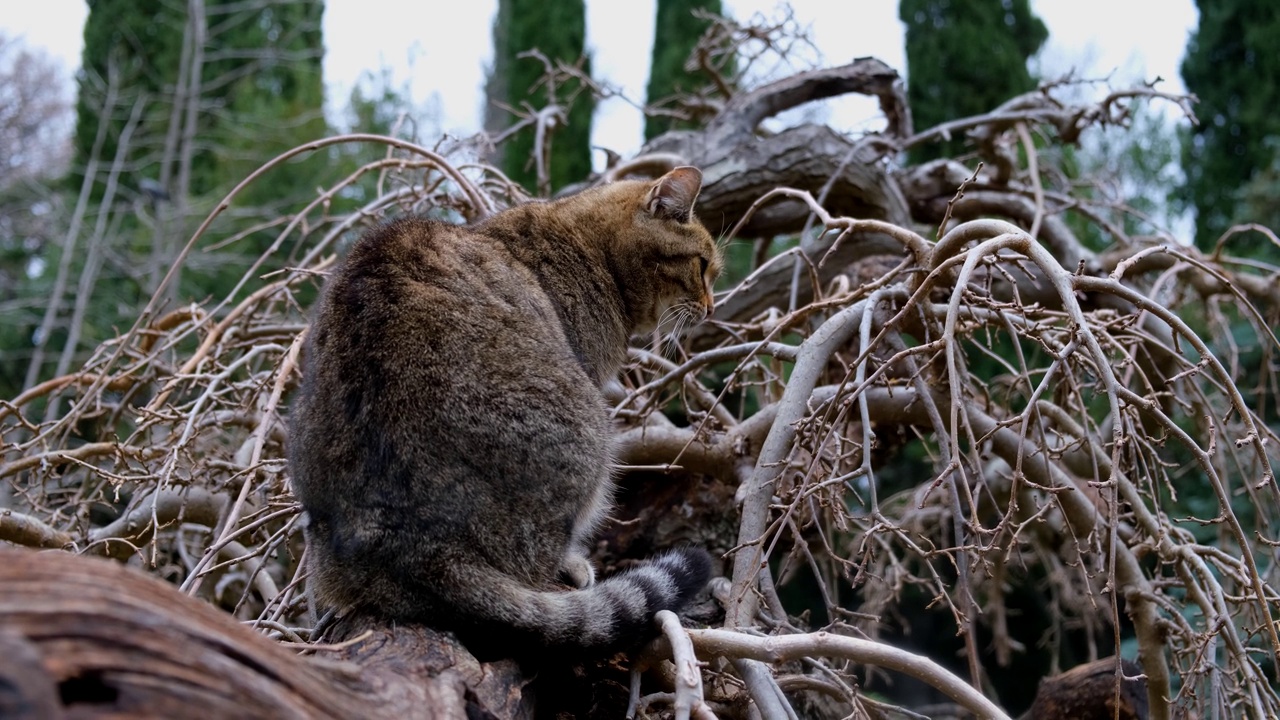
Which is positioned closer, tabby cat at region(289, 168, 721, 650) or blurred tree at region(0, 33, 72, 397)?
tabby cat at region(289, 168, 721, 650)

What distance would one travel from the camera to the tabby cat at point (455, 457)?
6.01 ft

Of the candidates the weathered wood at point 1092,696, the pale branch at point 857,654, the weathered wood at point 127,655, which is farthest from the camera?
the weathered wood at point 1092,696

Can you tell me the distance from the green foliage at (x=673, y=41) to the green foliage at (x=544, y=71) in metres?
0.74

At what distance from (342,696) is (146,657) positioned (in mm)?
287

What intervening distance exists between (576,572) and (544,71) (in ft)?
28.6

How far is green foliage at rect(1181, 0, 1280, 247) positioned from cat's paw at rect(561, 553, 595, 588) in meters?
8.85

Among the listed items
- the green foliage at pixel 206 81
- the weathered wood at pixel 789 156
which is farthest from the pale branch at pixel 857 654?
the green foliage at pixel 206 81

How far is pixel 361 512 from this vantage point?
6.13ft

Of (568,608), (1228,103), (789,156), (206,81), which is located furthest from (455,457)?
(206,81)

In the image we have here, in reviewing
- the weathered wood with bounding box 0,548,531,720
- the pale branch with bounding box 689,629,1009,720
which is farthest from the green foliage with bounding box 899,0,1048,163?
the weathered wood with bounding box 0,548,531,720

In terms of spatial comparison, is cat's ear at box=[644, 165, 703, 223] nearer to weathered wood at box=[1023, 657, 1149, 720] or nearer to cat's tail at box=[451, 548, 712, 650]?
cat's tail at box=[451, 548, 712, 650]

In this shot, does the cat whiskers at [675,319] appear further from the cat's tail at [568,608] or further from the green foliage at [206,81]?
the green foliage at [206,81]

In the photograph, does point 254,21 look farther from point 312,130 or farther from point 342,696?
point 342,696

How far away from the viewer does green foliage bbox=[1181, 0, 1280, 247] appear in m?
9.13
